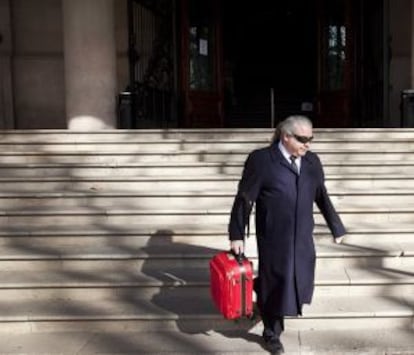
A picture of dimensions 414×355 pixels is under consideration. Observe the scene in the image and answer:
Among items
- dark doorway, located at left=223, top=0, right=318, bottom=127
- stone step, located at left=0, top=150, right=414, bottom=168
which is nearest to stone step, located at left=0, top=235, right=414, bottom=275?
stone step, located at left=0, top=150, right=414, bottom=168

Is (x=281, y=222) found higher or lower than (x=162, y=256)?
higher

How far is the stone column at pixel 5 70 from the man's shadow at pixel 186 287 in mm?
6366

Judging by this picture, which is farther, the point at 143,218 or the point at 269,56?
the point at 269,56

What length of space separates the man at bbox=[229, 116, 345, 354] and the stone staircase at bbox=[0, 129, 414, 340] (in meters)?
0.73

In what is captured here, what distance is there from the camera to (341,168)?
22.8 feet

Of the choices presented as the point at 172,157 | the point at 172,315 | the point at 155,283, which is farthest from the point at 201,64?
the point at 172,315

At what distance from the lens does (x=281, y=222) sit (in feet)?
12.1

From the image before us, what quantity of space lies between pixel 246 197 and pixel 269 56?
50.6 feet

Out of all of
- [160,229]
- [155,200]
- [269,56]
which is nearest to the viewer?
[160,229]

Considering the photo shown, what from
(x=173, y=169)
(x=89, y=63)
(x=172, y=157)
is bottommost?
(x=173, y=169)

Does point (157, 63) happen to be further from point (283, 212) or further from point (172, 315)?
point (283, 212)

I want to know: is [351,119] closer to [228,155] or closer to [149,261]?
[228,155]

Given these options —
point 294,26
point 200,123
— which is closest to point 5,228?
point 200,123

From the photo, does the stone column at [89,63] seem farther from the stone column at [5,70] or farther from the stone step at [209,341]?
the stone step at [209,341]
